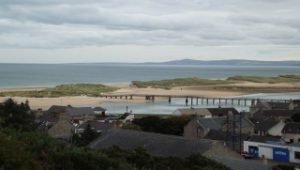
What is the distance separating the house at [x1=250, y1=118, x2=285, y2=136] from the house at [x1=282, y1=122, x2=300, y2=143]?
2.32 metres

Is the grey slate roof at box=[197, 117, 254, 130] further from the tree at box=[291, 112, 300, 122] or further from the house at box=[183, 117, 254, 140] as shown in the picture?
the tree at box=[291, 112, 300, 122]

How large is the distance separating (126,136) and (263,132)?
1804 cm

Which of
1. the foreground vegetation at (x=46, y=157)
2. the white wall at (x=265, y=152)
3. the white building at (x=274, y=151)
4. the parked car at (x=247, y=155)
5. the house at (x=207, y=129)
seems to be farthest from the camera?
the house at (x=207, y=129)

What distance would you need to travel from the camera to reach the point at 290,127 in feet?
134

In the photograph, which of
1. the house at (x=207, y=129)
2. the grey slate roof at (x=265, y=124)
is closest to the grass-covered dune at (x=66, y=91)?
the grey slate roof at (x=265, y=124)

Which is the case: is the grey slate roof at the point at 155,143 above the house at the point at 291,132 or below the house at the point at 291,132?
above

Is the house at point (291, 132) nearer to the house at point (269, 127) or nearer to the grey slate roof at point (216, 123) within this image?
the house at point (269, 127)

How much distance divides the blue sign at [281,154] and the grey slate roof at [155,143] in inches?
302

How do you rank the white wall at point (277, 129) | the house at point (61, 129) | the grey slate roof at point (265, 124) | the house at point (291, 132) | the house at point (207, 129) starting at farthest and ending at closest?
the grey slate roof at point (265, 124), the white wall at point (277, 129), the house at point (291, 132), the house at point (61, 129), the house at point (207, 129)

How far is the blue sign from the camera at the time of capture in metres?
32.2

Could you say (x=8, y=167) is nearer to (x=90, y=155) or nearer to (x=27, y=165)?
(x=27, y=165)

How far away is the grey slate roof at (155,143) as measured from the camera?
87.0 ft

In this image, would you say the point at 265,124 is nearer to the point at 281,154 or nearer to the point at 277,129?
the point at 277,129

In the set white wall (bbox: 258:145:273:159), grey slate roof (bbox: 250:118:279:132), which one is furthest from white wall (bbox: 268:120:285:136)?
white wall (bbox: 258:145:273:159)
